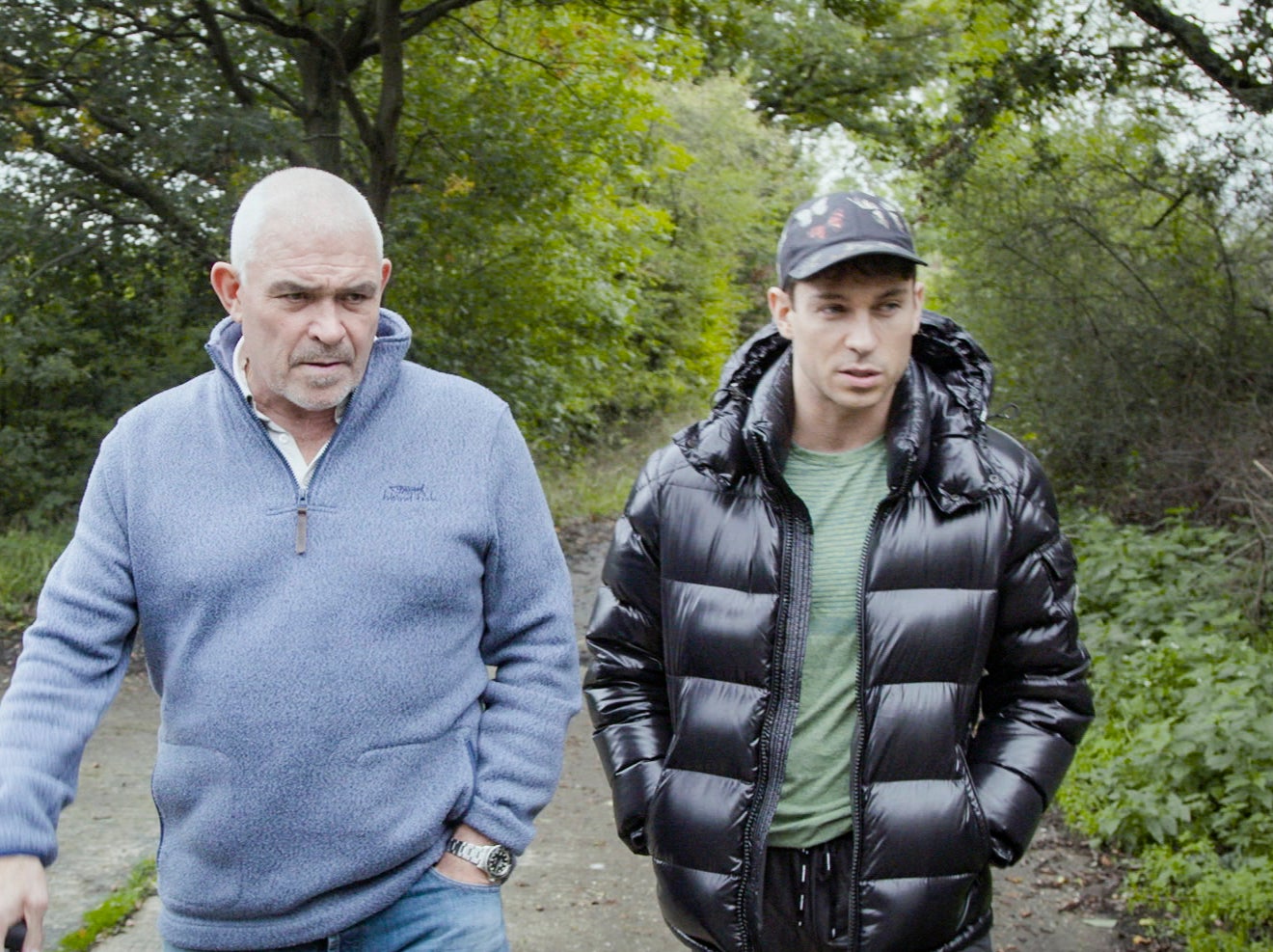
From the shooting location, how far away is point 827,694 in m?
2.81

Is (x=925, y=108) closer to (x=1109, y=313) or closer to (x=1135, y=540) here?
(x=1109, y=313)

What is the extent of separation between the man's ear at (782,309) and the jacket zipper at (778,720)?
36 centimetres

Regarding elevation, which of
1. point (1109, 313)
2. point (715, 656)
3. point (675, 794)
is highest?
point (1109, 313)

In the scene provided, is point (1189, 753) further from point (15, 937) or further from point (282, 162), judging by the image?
point (282, 162)

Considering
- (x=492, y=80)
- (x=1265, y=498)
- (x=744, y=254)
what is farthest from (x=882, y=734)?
(x=744, y=254)

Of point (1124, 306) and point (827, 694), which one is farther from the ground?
point (1124, 306)

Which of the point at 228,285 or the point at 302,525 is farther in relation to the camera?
the point at 228,285

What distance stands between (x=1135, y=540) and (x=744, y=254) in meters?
23.5

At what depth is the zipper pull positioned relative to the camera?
2627 mm

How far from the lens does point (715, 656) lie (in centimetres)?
285

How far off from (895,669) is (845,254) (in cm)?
81

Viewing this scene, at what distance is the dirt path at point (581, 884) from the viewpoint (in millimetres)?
5277

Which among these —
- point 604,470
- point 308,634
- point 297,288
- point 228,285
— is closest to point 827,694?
point 308,634

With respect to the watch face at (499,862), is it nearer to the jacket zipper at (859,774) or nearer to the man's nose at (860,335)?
A: the jacket zipper at (859,774)
